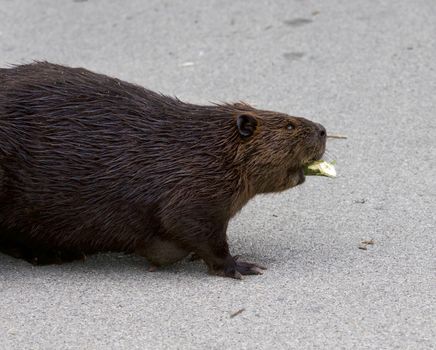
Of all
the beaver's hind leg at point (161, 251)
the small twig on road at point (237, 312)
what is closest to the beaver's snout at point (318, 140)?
the beaver's hind leg at point (161, 251)

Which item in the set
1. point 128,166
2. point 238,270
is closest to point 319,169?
point 238,270

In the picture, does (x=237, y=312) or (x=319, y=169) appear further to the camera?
(x=319, y=169)

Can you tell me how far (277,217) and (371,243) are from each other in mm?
634

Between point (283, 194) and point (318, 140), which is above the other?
point (318, 140)

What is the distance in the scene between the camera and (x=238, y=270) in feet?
17.8

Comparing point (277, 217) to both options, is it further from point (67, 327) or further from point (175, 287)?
point (67, 327)

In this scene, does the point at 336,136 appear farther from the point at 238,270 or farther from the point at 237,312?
the point at 237,312

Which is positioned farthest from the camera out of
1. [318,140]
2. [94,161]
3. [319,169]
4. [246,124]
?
[319,169]

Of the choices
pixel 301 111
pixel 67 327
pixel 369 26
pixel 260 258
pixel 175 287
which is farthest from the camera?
pixel 369 26

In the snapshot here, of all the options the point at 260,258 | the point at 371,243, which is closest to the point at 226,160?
the point at 260,258

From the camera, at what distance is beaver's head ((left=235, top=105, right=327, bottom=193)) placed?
5422 mm

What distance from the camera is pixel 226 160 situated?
5391 millimetres

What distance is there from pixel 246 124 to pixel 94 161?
31.4 inches

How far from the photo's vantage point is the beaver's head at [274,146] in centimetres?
542
